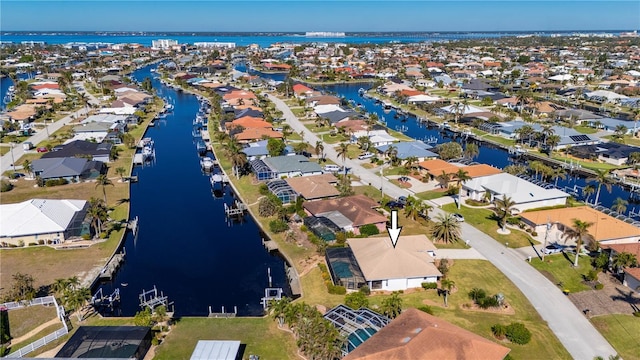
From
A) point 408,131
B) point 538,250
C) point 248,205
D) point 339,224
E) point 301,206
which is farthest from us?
point 408,131

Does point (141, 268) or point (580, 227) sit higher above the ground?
point (580, 227)

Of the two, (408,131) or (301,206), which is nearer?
(301,206)

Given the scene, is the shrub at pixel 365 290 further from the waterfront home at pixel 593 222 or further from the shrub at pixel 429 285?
the waterfront home at pixel 593 222

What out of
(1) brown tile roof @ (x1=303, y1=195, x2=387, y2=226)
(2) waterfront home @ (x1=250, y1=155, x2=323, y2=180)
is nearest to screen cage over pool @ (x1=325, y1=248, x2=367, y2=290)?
(1) brown tile roof @ (x1=303, y1=195, x2=387, y2=226)

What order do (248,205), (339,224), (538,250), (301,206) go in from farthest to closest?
(248,205), (301,206), (339,224), (538,250)

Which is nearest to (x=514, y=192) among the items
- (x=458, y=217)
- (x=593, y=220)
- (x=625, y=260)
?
(x=458, y=217)

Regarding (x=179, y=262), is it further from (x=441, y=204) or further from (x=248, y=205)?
(x=441, y=204)

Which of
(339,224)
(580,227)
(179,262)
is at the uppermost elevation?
(580,227)

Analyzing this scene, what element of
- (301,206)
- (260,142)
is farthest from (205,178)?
(301,206)
